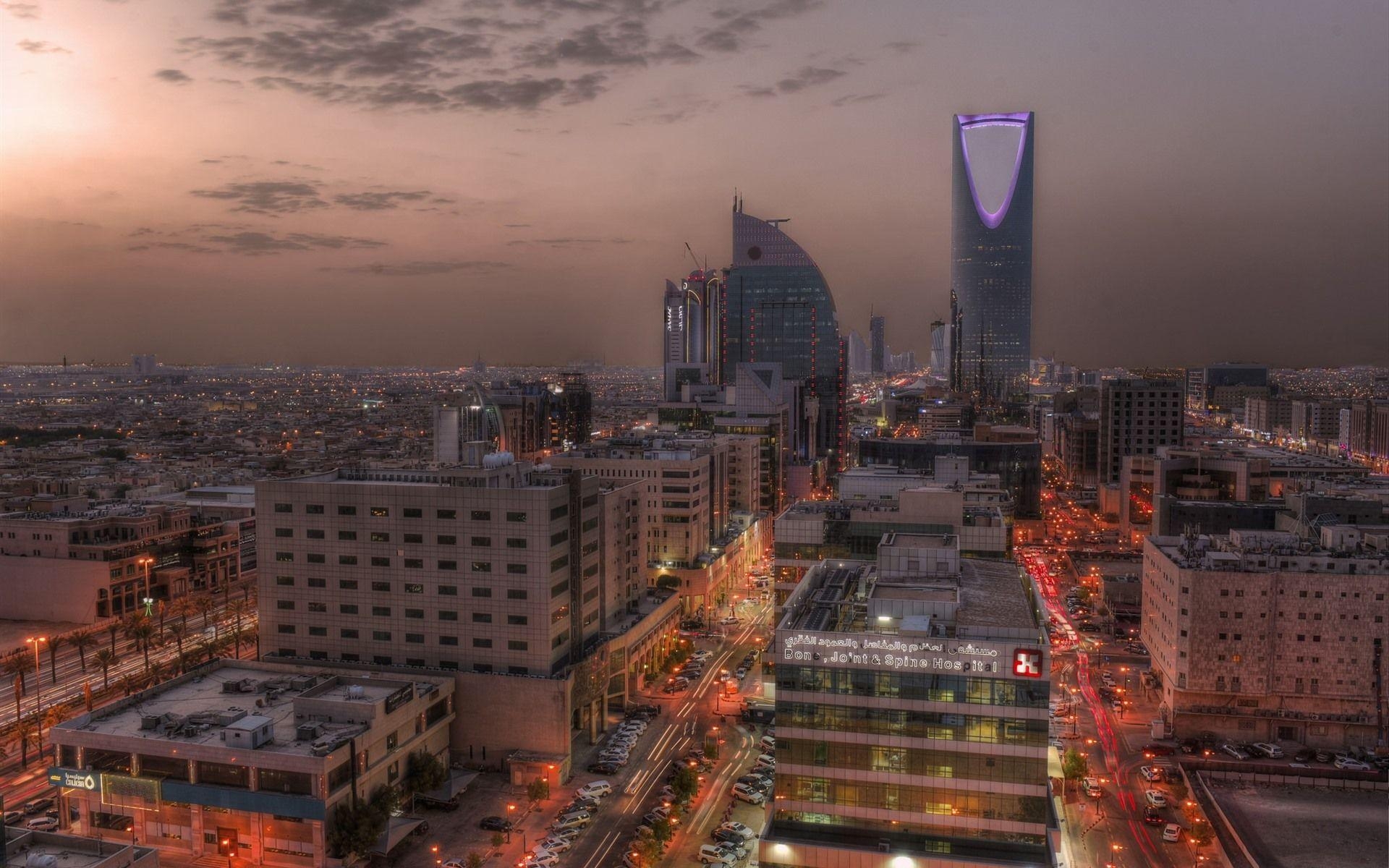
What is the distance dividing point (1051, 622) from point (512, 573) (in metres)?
57.7

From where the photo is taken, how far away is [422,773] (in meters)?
54.7

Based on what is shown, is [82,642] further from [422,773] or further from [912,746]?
[912,746]

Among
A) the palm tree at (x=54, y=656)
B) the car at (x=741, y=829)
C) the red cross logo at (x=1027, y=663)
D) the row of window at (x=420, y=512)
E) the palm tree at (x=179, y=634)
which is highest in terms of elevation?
the row of window at (x=420, y=512)

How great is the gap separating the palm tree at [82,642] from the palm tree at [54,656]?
3.68 ft

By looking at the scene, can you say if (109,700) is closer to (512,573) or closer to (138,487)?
(512,573)

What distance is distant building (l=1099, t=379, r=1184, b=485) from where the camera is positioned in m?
164

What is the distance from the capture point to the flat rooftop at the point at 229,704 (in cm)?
5081

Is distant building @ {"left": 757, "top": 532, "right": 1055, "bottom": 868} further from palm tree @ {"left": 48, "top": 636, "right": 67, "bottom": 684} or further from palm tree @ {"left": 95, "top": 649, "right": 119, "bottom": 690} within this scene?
palm tree @ {"left": 48, "top": 636, "right": 67, "bottom": 684}

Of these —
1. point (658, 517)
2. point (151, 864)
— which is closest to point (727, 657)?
point (658, 517)

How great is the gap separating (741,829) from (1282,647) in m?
40.6

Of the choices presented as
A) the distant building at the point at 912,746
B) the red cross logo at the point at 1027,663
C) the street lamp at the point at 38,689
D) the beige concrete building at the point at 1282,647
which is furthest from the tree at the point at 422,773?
the beige concrete building at the point at 1282,647

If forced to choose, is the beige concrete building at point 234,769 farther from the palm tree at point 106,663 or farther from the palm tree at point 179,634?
the palm tree at point 179,634

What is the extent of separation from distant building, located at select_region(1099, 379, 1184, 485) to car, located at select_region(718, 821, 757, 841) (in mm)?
130487

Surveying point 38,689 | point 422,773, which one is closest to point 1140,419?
point 422,773
